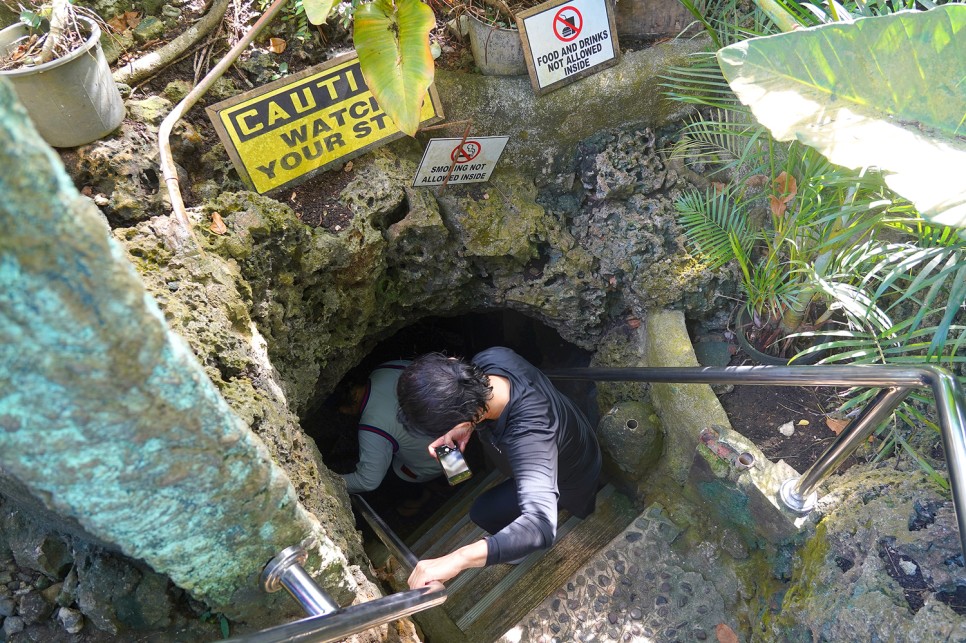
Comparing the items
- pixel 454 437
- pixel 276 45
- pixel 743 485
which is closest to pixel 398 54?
pixel 276 45

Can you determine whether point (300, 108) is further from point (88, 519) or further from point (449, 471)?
point (88, 519)

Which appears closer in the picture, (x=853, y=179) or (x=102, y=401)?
(x=102, y=401)

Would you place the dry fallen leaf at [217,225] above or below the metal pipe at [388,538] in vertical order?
above

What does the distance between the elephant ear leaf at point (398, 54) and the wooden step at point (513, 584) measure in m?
1.98

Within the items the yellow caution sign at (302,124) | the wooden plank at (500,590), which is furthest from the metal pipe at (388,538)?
the yellow caution sign at (302,124)

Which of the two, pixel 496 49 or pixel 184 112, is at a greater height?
pixel 184 112

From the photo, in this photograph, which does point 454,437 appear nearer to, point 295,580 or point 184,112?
point 295,580

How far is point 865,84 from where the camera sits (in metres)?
1.45

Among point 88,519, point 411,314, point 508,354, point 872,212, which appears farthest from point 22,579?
point 872,212

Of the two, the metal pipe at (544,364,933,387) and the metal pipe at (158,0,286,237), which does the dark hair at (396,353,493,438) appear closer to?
the metal pipe at (544,364,933,387)

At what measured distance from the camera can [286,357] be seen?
8.11 ft

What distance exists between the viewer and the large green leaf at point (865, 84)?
1389 millimetres

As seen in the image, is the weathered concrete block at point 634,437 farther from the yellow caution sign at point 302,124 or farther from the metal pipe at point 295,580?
the metal pipe at point 295,580

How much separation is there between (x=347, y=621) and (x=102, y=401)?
702mm
